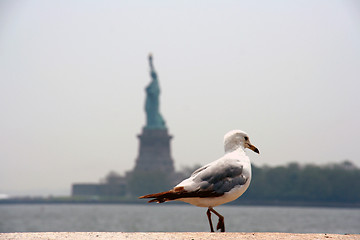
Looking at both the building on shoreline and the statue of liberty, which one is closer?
the statue of liberty

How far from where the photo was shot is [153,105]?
3925 inches

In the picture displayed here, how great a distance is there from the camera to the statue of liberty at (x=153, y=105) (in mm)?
97438

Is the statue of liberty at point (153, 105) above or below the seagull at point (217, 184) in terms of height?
above

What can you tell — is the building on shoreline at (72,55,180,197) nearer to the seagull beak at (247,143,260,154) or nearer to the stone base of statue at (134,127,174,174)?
the stone base of statue at (134,127,174,174)

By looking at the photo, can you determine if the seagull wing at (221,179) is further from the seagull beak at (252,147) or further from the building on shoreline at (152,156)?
the building on shoreline at (152,156)

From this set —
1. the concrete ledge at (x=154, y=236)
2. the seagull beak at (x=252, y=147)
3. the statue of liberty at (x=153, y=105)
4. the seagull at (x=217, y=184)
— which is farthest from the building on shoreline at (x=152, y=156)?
the concrete ledge at (x=154, y=236)

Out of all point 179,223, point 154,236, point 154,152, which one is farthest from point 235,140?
point 154,152

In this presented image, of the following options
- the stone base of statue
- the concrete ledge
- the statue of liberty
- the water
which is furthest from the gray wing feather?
the stone base of statue

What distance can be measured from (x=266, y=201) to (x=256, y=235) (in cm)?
9119

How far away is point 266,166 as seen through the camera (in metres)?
107

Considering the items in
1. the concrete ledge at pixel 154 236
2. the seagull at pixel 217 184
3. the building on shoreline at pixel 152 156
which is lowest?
the concrete ledge at pixel 154 236

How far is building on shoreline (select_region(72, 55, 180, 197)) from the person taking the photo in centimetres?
9894

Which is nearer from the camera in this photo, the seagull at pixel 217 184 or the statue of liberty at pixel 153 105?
the seagull at pixel 217 184

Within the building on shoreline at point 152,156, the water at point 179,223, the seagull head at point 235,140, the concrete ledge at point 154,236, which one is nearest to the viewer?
the concrete ledge at point 154,236
